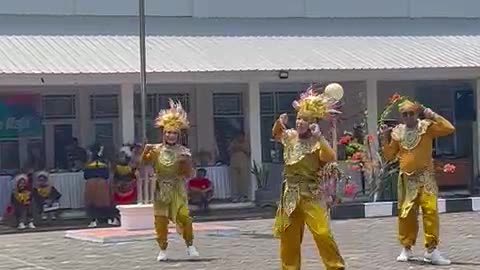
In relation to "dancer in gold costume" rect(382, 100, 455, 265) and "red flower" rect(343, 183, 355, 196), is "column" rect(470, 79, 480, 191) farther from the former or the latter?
"dancer in gold costume" rect(382, 100, 455, 265)

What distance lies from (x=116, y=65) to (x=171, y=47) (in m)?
2.29

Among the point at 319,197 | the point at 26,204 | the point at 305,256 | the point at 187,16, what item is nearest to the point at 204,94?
the point at 187,16

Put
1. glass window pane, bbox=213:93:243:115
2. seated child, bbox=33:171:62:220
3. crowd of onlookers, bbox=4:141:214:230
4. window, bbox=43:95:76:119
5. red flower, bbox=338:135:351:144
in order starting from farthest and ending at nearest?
glass window pane, bbox=213:93:243:115, window, bbox=43:95:76:119, red flower, bbox=338:135:351:144, seated child, bbox=33:171:62:220, crowd of onlookers, bbox=4:141:214:230

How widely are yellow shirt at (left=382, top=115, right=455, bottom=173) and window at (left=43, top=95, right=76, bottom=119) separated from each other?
12.8 m

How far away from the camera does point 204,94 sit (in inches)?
1037

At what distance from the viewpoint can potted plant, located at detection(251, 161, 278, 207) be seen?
23.9 metres

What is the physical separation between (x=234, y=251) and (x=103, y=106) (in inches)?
424

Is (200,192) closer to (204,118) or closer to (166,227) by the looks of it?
(204,118)

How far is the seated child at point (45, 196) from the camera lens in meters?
21.0

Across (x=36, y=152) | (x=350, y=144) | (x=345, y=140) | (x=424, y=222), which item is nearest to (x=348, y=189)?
(x=345, y=140)

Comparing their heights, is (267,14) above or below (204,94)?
above

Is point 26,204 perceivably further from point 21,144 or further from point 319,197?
point 319,197

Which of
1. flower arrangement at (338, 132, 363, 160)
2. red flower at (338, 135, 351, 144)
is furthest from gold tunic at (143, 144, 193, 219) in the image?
flower arrangement at (338, 132, 363, 160)

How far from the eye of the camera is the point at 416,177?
1359 cm
